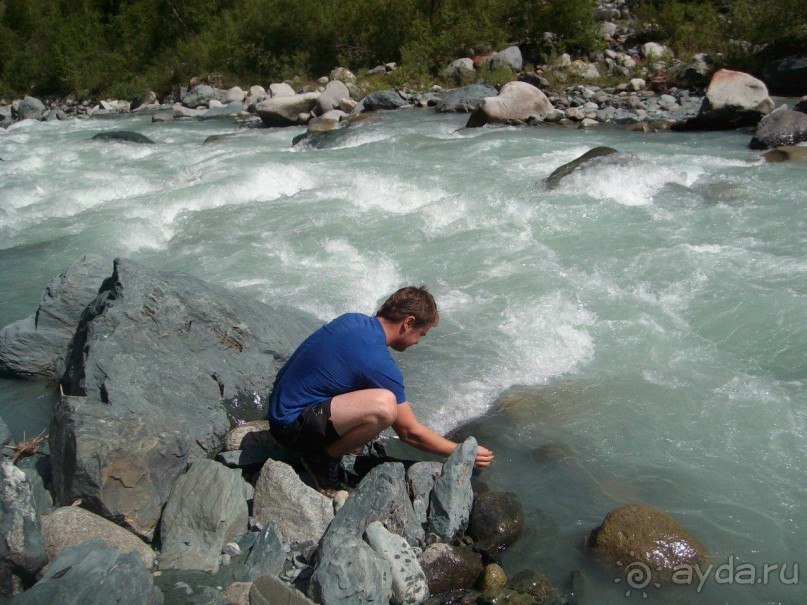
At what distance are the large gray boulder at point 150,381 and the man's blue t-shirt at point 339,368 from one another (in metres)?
0.66

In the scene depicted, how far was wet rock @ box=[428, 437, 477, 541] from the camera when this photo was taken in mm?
3656

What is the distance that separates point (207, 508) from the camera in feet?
12.0

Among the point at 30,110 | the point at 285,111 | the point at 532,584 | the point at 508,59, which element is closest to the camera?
the point at 532,584

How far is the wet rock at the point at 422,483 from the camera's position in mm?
3711

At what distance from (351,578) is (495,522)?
0.93m

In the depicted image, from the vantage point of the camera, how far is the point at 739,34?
1953 centimetres

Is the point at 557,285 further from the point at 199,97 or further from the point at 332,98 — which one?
the point at 199,97

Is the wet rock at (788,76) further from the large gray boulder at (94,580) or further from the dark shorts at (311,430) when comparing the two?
the large gray boulder at (94,580)

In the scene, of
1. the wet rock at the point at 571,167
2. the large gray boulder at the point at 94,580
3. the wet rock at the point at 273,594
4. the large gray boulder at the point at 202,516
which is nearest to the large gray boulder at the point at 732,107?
the wet rock at the point at 571,167

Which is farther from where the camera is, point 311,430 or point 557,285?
point 557,285

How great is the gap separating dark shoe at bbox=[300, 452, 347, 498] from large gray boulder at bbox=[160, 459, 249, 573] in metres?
0.38

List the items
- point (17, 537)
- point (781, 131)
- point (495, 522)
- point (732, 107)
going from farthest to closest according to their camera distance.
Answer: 1. point (732, 107)
2. point (781, 131)
3. point (495, 522)
4. point (17, 537)

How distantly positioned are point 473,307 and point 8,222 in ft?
22.2

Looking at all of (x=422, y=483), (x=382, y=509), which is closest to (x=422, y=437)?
(x=422, y=483)
